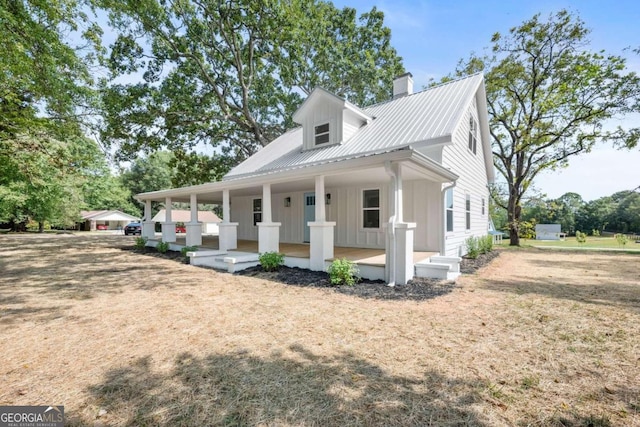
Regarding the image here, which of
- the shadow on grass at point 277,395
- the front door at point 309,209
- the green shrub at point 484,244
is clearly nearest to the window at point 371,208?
the front door at point 309,209

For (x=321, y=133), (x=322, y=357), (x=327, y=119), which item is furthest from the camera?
(x=321, y=133)

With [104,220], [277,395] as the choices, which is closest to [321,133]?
[277,395]

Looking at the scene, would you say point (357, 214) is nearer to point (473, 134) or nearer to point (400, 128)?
point (400, 128)

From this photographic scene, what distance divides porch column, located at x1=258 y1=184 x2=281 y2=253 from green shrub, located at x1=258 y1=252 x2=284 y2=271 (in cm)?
55

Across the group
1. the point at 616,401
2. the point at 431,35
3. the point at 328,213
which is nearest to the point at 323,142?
the point at 328,213

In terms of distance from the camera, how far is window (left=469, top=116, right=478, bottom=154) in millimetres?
11273

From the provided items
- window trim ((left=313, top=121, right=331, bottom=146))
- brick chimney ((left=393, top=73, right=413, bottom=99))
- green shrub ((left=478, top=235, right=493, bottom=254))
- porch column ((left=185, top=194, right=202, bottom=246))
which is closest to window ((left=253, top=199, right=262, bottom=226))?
porch column ((left=185, top=194, right=202, bottom=246))

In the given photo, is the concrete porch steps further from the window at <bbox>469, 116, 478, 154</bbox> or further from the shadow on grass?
the window at <bbox>469, 116, 478, 154</bbox>

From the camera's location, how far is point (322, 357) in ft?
9.82

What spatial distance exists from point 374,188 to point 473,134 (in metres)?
5.70

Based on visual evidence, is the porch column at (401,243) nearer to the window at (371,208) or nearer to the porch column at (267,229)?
the window at (371,208)

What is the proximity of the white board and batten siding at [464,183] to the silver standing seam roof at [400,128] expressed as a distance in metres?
0.60

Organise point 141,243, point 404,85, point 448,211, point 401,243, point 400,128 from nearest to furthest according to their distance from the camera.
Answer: point 401,243
point 448,211
point 400,128
point 404,85
point 141,243

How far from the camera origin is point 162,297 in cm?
536
